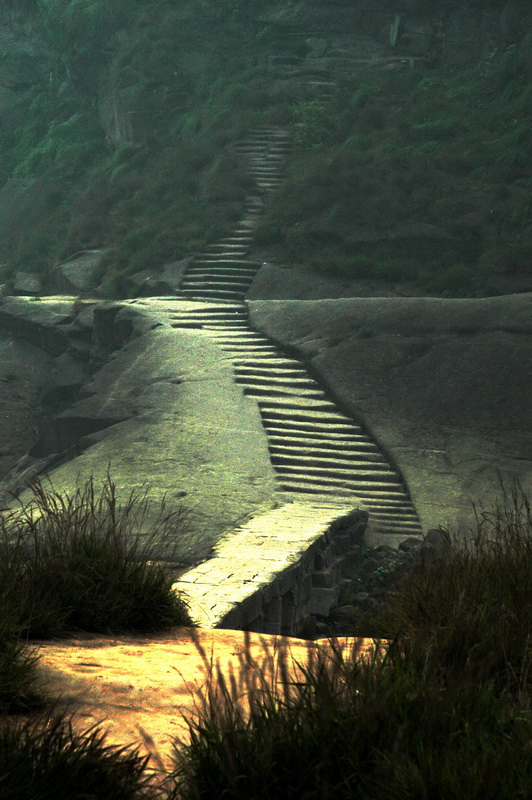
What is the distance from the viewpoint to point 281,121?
76.7ft

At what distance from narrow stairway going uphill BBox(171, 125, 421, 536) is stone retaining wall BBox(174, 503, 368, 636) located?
60 cm

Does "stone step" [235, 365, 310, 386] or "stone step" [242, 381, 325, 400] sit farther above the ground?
"stone step" [235, 365, 310, 386]

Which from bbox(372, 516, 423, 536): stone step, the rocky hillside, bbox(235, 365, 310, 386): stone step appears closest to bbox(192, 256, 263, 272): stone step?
the rocky hillside

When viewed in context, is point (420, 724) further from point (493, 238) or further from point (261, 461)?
point (493, 238)

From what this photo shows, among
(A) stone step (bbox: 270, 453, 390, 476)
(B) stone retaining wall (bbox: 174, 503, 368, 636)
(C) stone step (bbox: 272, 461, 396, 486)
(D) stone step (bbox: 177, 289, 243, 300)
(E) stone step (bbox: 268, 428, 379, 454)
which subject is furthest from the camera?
(D) stone step (bbox: 177, 289, 243, 300)

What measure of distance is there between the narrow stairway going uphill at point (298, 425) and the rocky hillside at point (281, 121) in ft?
10.3

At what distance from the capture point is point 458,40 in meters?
25.5

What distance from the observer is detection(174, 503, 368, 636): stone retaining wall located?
6.00 meters

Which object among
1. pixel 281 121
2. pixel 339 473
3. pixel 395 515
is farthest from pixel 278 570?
pixel 281 121

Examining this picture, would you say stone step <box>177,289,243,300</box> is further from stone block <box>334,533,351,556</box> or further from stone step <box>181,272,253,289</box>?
stone block <box>334,533,351,556</box>

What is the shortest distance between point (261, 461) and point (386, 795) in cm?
875

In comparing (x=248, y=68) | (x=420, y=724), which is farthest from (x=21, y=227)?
(x=420, y=724)

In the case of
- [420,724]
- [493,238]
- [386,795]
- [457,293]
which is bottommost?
[386,795]

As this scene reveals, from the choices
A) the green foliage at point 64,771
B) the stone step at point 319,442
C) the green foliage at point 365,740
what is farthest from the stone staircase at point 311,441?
the green foliage at point 64,771
